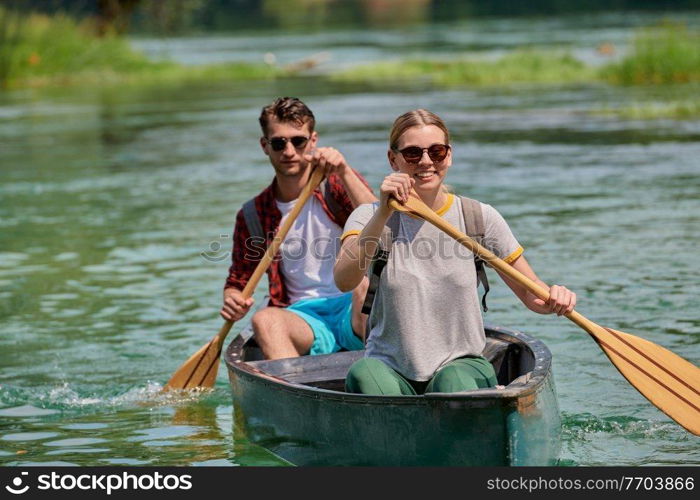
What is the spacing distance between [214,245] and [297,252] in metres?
5.22

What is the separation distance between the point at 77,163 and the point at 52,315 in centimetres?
894

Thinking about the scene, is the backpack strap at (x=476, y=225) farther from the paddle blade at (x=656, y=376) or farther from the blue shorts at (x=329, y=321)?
the blue shorts at (x=329, y=321)

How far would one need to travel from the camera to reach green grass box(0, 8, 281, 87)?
1233 inches

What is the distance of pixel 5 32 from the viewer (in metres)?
33.2

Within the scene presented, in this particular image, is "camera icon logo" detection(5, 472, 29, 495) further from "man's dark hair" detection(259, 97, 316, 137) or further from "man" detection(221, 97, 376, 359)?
"man's dark hair" detection(259, 97, 316, 137)

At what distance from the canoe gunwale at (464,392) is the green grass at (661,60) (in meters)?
17.3

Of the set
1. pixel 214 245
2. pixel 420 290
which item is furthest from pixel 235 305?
pixel 214 245

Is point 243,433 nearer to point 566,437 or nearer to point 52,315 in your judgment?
point 566,437

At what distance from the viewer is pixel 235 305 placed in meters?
6.73

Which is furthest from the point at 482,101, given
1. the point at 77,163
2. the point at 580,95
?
the point at 77,163

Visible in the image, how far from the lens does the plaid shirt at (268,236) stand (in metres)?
6.78

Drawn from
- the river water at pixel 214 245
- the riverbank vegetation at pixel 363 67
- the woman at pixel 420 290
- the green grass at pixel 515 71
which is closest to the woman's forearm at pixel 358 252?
the woman at pixel 420 290

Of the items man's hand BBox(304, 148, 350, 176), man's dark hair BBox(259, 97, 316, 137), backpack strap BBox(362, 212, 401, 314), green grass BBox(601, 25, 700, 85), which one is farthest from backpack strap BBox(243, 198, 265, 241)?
green grass BBox(601, 25, 700, 85)

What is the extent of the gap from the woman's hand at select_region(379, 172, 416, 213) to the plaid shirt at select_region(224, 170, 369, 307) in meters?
1.59
